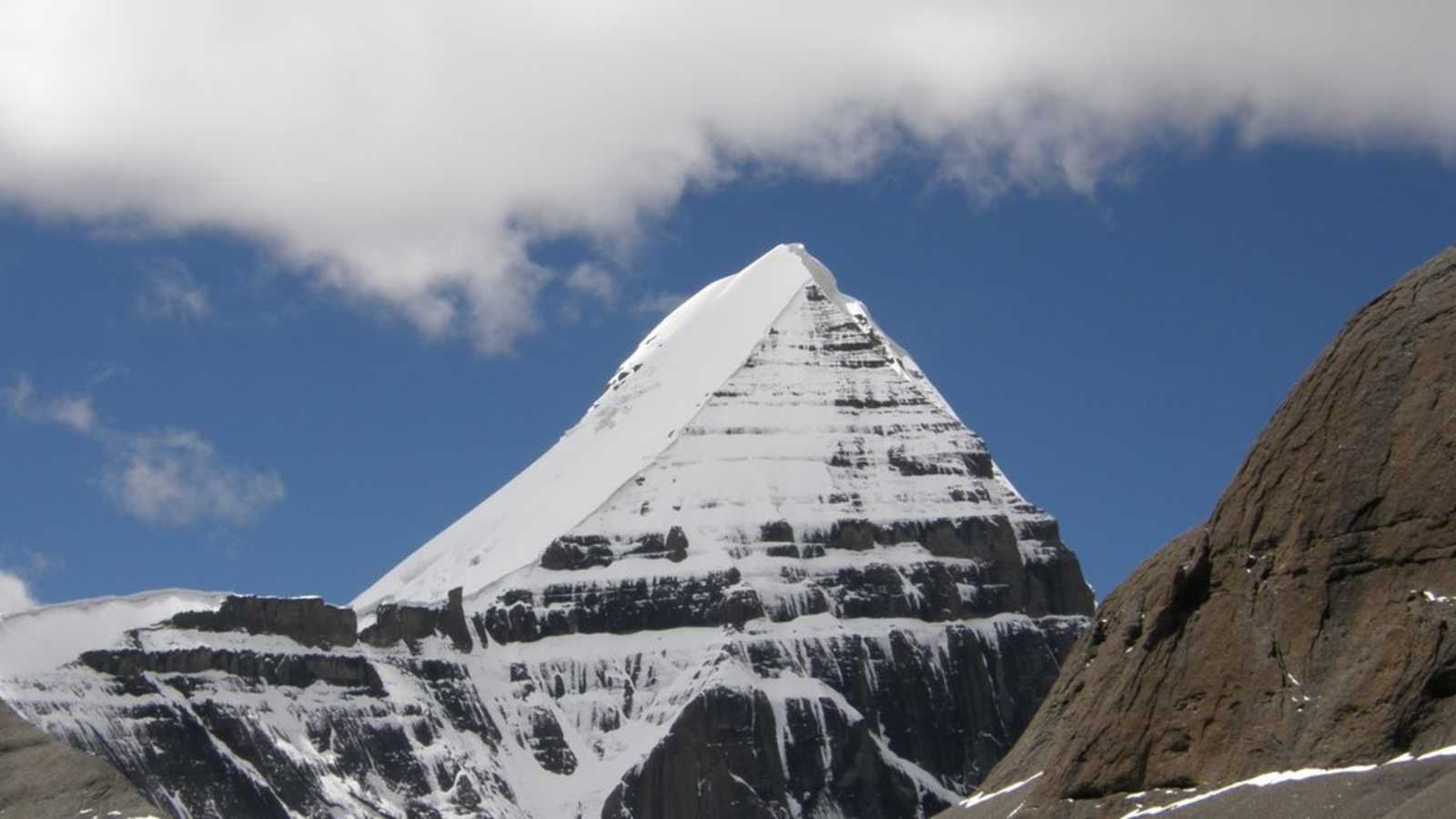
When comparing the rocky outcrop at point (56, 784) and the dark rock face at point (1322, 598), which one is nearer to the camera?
the dark rock face at point (1322, 598)

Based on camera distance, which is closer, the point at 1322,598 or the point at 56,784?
the point at 1322,598

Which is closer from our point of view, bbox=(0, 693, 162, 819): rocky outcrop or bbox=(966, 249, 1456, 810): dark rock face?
bbox=(966, 249, 1456, 810): dark rock face

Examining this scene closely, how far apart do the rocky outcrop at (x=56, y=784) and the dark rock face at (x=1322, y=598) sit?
55.0m

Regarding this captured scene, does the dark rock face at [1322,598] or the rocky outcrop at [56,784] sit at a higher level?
the rocky outcrop at [56,784]

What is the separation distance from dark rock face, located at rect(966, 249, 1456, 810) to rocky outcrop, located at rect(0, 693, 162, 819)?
55.0m

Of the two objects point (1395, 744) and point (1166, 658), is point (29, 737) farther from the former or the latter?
point (1395, 744)

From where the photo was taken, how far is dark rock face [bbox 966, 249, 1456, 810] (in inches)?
3501

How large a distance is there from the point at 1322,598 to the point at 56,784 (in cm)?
6934

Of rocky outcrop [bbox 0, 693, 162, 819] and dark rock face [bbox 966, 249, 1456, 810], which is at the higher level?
rocky outcrop [bbox 0, 693, 162, 819]

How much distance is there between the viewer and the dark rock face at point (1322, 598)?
292 ft

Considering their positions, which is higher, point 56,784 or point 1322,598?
point 56,784

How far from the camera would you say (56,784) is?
139 meters

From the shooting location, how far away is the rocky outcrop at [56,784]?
5374 inches

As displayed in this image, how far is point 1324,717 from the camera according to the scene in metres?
89.8
